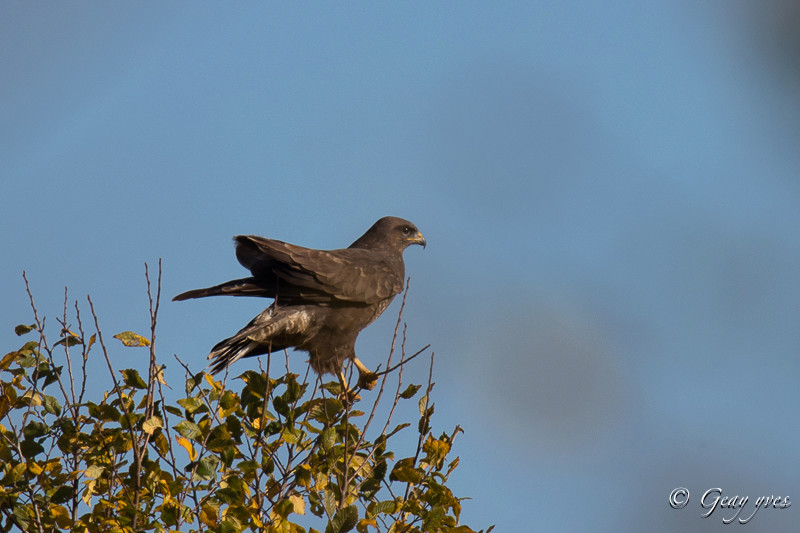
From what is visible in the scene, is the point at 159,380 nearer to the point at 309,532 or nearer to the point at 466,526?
the point at 309,532

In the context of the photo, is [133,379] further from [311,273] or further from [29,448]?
[311,273]

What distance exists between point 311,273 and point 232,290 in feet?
2.41

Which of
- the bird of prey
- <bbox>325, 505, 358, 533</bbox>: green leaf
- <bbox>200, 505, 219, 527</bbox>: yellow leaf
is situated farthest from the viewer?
the bird of prey

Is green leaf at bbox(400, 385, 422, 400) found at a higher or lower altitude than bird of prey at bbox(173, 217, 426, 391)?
lower

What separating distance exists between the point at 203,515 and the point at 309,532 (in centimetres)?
56

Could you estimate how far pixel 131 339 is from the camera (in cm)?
476

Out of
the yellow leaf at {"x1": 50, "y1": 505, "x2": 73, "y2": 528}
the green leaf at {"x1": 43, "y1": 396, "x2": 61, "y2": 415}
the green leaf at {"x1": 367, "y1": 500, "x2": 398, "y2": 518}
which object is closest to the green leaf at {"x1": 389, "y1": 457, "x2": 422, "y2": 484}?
the green leaf at {"x1": 367, "y1": 500, "x2": 398, "y2": 518}

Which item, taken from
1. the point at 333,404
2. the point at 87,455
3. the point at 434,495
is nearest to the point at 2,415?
the point at 87,455

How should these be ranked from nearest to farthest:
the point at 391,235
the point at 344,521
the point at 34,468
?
1. the point at 344,521
2. the point at 34,468
3. the point at 391,235

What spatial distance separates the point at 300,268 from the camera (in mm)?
6863

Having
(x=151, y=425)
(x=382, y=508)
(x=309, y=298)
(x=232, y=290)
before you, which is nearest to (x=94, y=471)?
(x=151, y=425)

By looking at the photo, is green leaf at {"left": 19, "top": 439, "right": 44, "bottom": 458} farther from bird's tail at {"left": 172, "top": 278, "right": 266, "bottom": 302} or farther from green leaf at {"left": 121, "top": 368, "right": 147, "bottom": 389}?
bird's tail at {"left": 172, "top": 278, "right": 266, "bottom": 302}

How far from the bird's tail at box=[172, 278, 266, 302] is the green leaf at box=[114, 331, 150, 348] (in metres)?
1.28

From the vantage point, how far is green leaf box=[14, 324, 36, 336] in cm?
495
